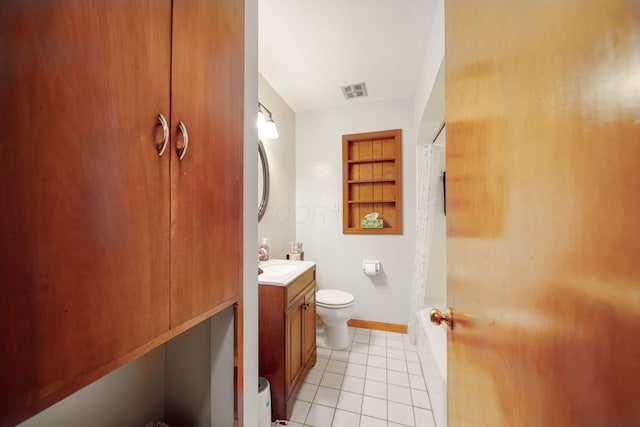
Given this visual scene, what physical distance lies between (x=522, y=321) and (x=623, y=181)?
0.94ft

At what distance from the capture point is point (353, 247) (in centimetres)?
272

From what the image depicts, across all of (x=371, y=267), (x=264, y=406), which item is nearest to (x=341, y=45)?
(x=371, y=267)

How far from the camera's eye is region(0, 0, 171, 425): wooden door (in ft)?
1.11

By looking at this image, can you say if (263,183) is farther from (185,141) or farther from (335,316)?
(185,141)

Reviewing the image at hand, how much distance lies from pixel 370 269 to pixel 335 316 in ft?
2.26

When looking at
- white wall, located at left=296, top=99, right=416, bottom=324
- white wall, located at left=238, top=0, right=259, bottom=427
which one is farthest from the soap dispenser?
white wall, located at left=238, top=0, right=259, bottom=427

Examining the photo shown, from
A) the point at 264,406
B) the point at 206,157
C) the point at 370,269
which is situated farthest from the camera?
the point at 370,269

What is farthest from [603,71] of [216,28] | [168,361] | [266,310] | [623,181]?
[266,310]

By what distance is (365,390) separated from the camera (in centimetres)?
170

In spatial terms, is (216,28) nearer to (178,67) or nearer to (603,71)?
(178,67)

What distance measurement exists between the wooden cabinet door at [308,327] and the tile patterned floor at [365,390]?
0.67 feet

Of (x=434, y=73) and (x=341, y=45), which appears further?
(x=341, y=45)

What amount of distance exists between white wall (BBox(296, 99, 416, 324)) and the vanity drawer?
2.90ft

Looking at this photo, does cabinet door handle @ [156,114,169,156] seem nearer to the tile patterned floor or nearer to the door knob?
the door knob
